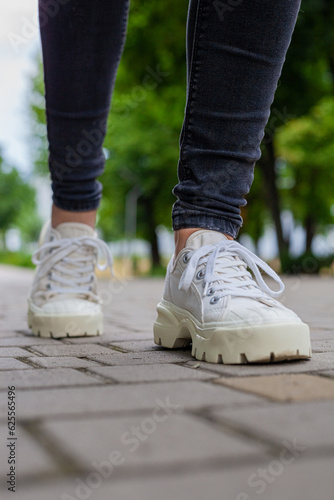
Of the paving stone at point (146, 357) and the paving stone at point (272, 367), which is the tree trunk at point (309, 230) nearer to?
the paving stone at point (146, 357)

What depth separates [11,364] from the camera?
174cm

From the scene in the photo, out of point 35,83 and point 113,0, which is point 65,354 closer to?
point 113,0

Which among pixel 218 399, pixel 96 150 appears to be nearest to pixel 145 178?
pixel 96 150

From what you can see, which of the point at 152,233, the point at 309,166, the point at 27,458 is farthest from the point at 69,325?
the point at 152,233

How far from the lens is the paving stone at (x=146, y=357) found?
175 cm

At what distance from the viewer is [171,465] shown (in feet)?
2.88

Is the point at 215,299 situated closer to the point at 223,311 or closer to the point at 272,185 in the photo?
the point at 223,311

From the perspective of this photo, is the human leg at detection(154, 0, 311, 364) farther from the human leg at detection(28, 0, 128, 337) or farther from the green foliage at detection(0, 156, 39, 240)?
the green foliage at detection(0, 156, 39, 240)

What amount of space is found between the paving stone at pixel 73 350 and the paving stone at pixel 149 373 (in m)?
0.27

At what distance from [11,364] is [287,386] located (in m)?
0.76

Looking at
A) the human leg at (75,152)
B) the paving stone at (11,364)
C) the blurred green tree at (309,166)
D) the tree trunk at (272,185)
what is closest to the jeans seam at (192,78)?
the human leg at (75,152)

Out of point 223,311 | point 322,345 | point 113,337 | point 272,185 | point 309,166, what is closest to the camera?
point 223,311

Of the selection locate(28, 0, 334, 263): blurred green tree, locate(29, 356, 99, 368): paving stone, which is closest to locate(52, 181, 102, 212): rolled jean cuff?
locate(29, 356, 99, 368): paving stone

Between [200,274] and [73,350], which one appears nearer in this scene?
[200,274]
